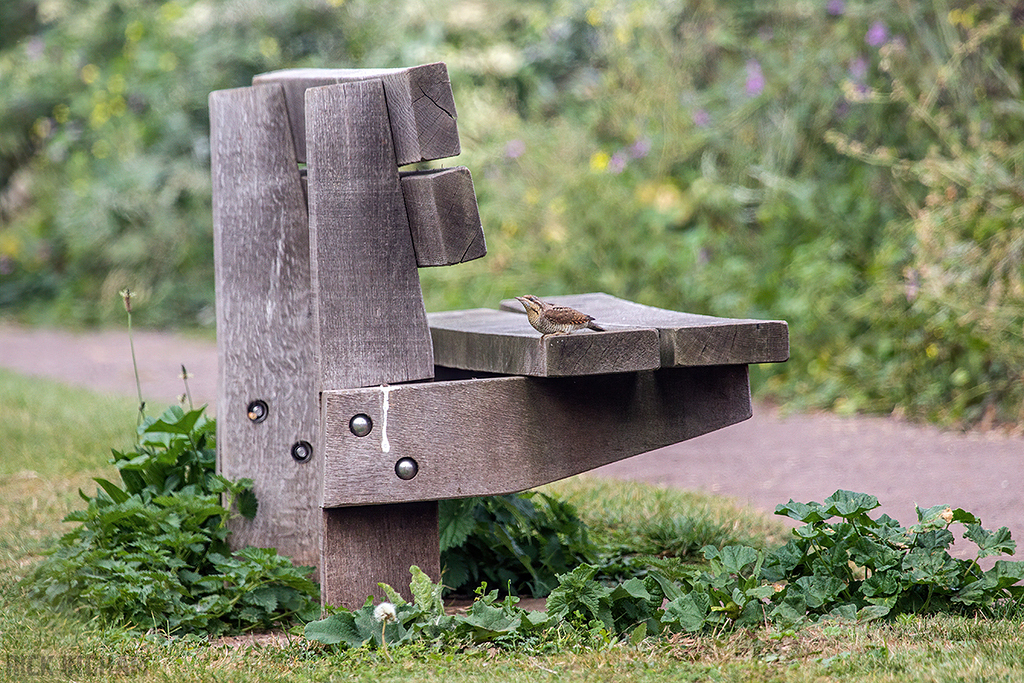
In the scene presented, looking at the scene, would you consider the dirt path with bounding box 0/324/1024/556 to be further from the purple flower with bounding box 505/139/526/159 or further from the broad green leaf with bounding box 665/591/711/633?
the purple flower with bounding box 505/139/526/159

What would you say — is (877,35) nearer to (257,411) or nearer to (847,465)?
(847,465)

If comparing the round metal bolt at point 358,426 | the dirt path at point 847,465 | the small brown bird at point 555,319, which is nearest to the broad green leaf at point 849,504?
the small brown bird at point 555,319

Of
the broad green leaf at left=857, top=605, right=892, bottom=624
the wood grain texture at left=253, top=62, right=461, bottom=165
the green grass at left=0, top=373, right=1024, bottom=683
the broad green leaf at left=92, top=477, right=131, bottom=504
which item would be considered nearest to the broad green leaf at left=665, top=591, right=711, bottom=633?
the green grass at left=0, top=373, right=1024, bottom=683

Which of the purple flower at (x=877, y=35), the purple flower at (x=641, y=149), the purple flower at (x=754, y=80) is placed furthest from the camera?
the purple flower at (x=641, y=149)

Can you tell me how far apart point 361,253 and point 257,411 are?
2.11 feet

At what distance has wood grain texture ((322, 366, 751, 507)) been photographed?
8.29 feet

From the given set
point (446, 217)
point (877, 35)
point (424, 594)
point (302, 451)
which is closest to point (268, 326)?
point (302, 451)

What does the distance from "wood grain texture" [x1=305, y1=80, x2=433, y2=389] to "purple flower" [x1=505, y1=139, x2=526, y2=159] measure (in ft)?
17.9

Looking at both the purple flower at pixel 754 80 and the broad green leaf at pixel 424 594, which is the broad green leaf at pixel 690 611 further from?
the purple flower at pixel 754 80

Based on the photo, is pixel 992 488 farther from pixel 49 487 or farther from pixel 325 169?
pixel 49 487

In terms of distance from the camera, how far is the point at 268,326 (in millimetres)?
3033

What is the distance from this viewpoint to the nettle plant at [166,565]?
9.03ft

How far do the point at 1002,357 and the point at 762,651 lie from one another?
321 centimetres

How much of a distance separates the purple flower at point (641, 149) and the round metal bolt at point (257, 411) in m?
4.95
